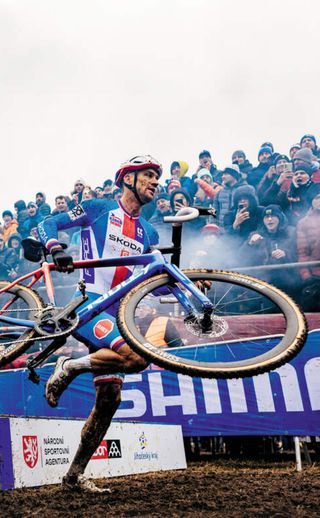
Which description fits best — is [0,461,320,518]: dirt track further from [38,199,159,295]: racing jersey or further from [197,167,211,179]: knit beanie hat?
[197,167,211,179]: knit beanie hat

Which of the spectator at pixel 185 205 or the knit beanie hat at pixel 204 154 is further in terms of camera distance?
the knit beanie hat at pixel 204 154

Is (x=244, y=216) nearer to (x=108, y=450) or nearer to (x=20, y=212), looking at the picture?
(x=108, y=450)

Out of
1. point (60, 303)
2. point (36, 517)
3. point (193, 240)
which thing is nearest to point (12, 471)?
point (36, 517)

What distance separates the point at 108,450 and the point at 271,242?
14.8 ft

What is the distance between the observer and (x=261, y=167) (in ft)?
40.6

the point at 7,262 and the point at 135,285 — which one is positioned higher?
the point at 7,262

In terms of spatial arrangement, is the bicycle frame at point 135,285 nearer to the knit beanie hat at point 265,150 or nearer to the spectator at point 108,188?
the knit beanie hat at point 265,150

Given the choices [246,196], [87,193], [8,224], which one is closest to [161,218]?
[246,196]

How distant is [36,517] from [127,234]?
2929 mm

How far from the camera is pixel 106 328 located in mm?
6074

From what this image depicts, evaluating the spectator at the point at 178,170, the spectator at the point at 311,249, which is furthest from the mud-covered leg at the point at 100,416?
the spectator at the point at 178,170

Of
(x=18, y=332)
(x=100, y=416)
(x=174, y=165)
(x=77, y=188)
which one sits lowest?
(x=100, y=416)

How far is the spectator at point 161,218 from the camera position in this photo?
12.0m

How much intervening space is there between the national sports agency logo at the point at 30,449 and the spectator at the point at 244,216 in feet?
17.5
